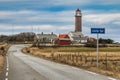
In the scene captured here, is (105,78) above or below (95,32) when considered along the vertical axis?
below

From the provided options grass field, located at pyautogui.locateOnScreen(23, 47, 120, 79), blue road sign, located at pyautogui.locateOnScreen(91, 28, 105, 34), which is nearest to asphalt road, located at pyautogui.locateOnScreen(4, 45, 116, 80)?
grass field, located at pyautogui.locateOnScreen(23, 47, 120, 79)

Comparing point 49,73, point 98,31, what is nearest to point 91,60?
point 98,31

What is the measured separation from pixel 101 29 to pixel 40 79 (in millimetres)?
8194

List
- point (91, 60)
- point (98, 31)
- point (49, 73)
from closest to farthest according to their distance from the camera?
point (49, 73), point (98, 31), point (91, 60)

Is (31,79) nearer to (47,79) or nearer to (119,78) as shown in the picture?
(47,79)

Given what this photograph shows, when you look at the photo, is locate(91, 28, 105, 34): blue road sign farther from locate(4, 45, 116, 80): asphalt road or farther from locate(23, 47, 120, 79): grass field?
locate(4, 45, 116, 80): asphalt road

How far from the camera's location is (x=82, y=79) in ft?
62.6

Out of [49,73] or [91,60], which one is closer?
[49,73]

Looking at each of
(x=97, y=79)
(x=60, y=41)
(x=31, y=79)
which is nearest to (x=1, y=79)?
(x=31, y=79)

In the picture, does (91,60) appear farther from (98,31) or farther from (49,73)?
(49,73)

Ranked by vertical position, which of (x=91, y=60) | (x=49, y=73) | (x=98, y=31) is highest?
(x=98, y=31)

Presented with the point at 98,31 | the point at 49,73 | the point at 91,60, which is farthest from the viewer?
the point at 91,60

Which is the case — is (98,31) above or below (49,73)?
above

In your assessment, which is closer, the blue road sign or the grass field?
the grass field
